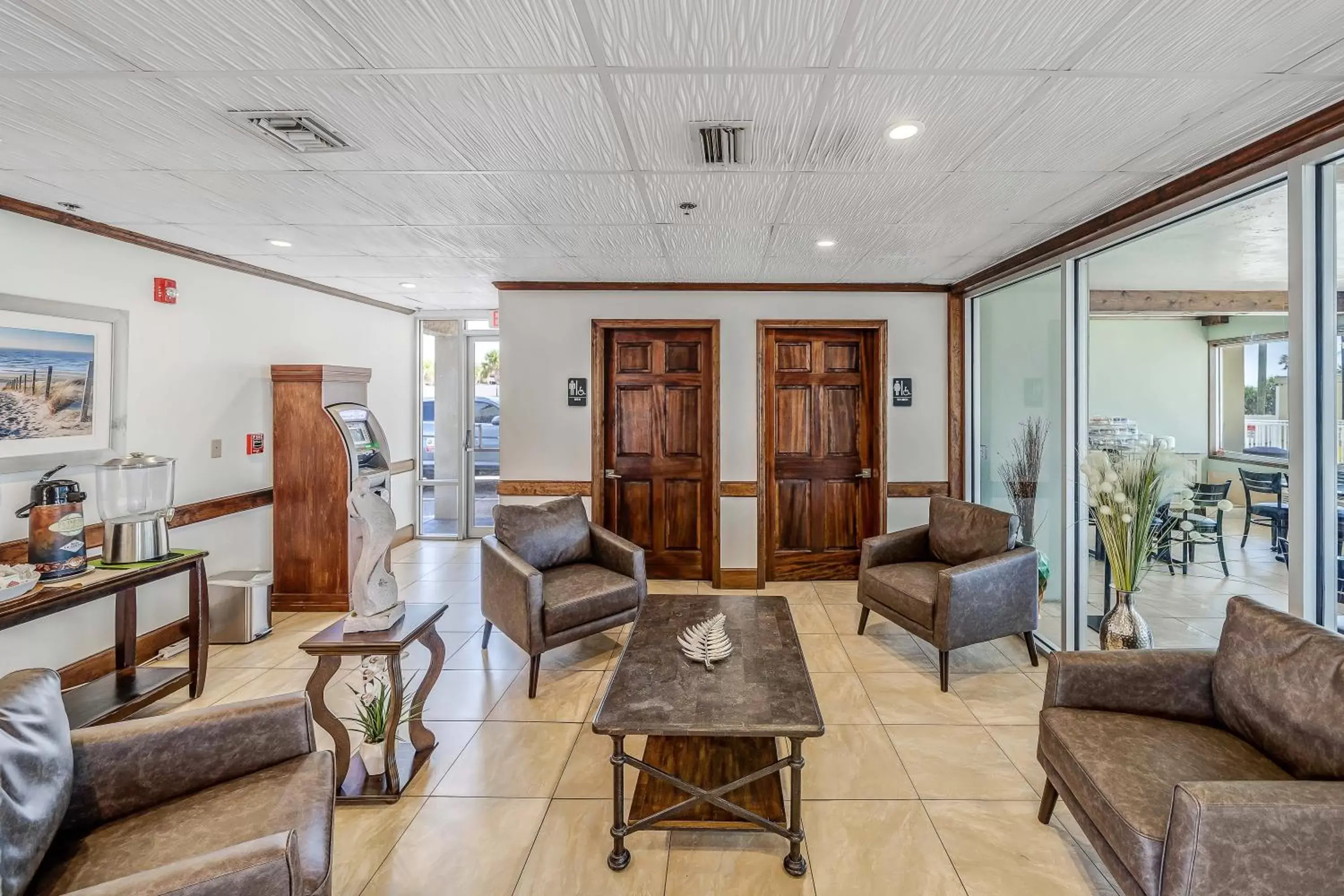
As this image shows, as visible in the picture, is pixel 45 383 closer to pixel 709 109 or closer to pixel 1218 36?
pixel 709 109

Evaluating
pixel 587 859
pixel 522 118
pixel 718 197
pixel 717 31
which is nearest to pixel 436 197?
pixel 522 118

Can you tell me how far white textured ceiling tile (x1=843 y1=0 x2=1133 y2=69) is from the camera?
1.41 meters

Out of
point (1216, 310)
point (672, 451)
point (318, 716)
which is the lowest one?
point (318, 716)

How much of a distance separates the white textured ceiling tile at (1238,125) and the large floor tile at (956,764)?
252cm

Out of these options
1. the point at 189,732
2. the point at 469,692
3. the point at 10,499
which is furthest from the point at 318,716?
the point at 10,499

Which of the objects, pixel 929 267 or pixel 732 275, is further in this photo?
pixel 732 275

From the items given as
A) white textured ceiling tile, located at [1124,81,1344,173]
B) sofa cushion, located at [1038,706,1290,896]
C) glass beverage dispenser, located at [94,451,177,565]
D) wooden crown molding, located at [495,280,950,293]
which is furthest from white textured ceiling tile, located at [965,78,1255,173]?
glass beverage dispenser, located at [94,451,177,565]

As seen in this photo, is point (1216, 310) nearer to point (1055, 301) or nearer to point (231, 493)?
point (1055, 301)

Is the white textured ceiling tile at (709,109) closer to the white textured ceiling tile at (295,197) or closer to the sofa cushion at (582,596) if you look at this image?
the white textured ceiling tile at (295,197)

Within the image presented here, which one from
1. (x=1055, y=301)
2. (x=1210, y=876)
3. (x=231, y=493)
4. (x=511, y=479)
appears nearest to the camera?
(x=1210, y=876)

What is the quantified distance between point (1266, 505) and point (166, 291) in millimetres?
5815

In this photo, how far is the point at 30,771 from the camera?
132cm

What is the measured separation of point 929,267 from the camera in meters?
4.08

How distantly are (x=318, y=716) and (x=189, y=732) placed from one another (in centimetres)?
61
